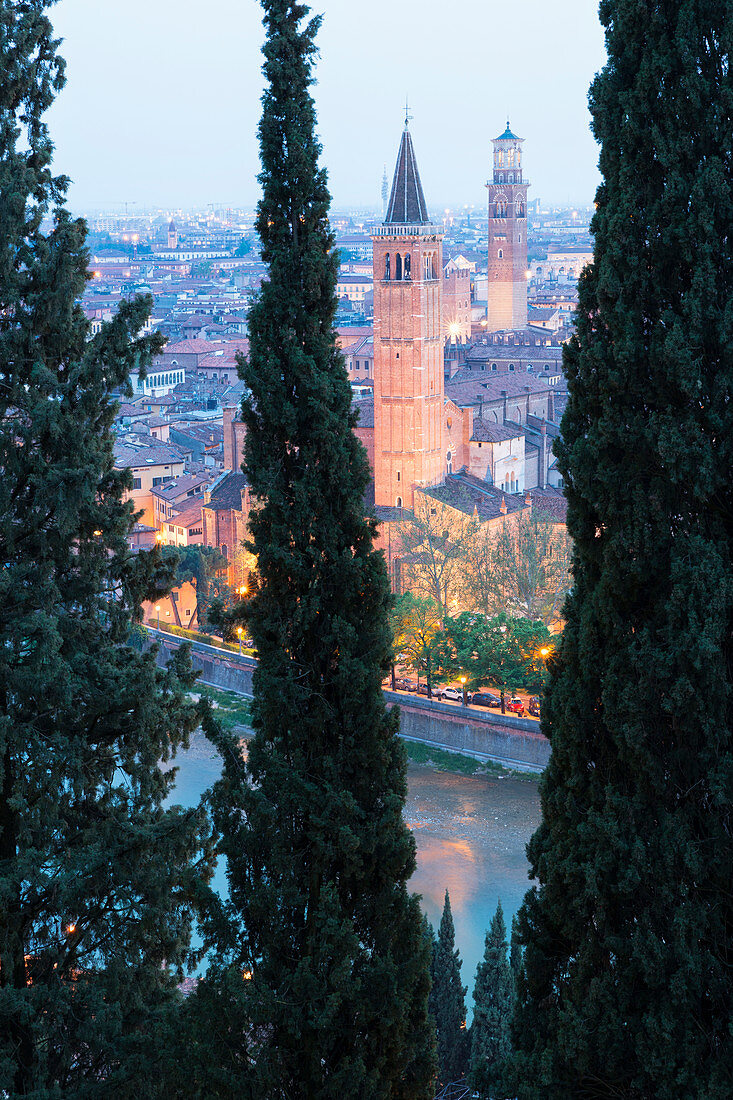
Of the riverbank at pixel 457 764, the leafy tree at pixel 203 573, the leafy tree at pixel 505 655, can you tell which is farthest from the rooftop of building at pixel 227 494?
the riverbank at pixel 457 764

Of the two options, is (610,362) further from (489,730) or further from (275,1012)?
(489,730)

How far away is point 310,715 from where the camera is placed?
4254 millimetres

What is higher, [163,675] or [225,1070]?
[163,675]

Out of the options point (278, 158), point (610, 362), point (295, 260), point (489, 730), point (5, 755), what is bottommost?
point (489, 730)

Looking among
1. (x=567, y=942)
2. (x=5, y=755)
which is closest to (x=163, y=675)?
A: (x=5, y=755)

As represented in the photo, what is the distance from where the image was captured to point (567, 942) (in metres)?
3.93

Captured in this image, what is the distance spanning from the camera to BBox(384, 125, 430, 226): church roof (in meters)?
24.5

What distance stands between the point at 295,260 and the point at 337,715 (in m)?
1.45

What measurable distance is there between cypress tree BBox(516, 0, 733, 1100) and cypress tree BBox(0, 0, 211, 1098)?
1367mm

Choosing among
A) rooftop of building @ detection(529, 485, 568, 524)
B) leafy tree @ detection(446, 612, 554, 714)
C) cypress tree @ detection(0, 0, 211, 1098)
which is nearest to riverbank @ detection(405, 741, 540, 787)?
leafy tree @ detection(446, 612, 554, 714)

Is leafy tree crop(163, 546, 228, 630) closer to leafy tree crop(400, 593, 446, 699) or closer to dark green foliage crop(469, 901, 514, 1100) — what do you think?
leafy tree crop(400, 593, 446, 699)

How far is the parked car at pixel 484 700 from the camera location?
17.2m

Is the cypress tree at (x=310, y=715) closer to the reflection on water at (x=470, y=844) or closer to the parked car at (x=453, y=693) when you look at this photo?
the reflection on water at (x=470, y=844)

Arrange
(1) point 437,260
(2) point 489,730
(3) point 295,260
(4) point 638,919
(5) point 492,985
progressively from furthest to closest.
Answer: (1) point 437,260 → (2) point 489,730 → (5) point 492,985 → (3) point 295,260 → (4) point 638,919
